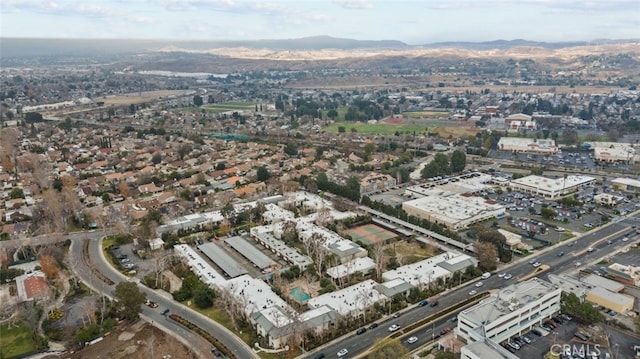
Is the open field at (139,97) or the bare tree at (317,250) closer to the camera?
the bare tree at (317,250)

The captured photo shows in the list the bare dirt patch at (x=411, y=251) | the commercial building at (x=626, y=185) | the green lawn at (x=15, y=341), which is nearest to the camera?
the green lawn at (x=15, y=341)

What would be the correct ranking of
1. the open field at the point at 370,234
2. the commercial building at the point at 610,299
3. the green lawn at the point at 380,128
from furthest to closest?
1. the green lawn at the point at 380,128
2. the open field at the point at 370,234
3. the commercial building at the point at 610,299

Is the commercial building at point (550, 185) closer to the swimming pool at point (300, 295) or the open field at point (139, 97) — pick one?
the swimming pool at point (300, 295)

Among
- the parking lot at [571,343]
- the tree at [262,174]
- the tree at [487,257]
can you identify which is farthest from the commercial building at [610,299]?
the tree at [262,174]

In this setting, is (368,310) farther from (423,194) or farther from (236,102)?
(236,102)

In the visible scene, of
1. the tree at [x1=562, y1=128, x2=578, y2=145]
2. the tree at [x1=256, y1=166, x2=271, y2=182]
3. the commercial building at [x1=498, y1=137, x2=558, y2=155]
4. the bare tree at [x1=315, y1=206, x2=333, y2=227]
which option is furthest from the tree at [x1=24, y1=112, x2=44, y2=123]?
the tree at [x1=562, y1=128, x2=578, y2=145]

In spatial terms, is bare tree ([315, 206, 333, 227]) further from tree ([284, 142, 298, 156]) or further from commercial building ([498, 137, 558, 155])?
commercial building ([498, 137, 558, 155])
